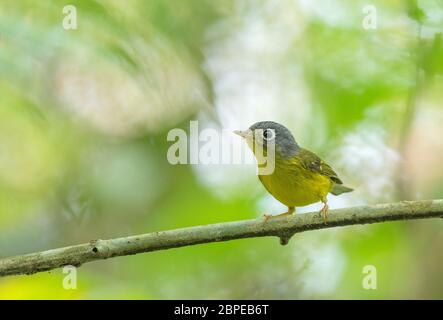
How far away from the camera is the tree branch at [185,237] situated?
2980 mm

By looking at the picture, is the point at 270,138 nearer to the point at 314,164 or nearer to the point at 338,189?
the point at 314,164

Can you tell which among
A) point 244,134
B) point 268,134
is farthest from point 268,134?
point 244,134

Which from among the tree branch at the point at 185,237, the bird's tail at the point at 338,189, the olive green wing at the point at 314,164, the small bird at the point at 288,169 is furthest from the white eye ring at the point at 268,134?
the tree branch at the point at 185,237

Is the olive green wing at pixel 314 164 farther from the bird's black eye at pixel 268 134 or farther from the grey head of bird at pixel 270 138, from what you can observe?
the bird's black eye at pixel 268 134

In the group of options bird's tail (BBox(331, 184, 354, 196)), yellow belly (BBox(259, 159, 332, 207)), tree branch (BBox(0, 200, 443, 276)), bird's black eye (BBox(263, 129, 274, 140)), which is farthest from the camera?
bird's tail (BBox(331, 184, 354, 196))

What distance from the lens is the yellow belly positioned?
420 cm

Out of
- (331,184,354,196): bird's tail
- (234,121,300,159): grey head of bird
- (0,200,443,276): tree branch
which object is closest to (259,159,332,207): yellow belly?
(234,121,300,159): grey head of bird

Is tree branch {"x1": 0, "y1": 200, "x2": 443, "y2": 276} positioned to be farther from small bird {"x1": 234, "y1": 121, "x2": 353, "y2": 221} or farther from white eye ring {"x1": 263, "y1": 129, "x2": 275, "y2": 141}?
white eye ring {"x1": 263, "y1": 129, "x2": 275, "y2": 141}

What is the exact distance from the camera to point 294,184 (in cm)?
427

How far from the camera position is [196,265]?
414 centimetres

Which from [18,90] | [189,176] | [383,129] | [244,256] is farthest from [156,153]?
[18,90]

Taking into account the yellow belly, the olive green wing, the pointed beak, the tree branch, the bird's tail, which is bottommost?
the tree branch

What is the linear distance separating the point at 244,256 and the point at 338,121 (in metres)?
1.20
